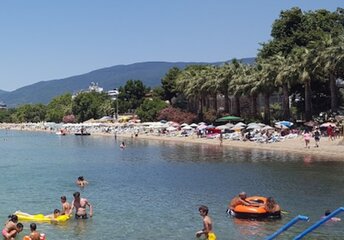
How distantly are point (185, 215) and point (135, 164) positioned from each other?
75.6 ft

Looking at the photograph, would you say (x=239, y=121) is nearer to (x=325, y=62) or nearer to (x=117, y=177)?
(x=325, y=62)

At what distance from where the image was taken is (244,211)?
70.5 ft

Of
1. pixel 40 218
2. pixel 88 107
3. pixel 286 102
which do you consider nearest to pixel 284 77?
pixel 286 102

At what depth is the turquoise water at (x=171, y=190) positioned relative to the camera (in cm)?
2055

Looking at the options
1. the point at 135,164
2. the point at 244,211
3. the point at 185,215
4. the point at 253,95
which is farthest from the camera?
the point at 253,95

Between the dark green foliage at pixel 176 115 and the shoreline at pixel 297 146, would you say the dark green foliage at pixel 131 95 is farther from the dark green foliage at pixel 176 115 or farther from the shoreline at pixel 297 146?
the shoreline at pixel 297 146

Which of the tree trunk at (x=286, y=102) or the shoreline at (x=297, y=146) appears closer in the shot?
the shoreline at (x=297, y=146)

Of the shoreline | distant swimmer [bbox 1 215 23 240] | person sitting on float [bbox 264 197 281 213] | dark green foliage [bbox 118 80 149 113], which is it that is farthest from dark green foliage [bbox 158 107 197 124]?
distant swimmer [bbox 1 215 23 240]

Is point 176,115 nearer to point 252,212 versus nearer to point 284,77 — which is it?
point 284,77

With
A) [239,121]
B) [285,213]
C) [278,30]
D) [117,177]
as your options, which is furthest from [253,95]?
[285,213]

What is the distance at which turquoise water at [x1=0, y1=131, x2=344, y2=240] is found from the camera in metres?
20.5

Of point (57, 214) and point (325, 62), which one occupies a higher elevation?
point (325, 62)

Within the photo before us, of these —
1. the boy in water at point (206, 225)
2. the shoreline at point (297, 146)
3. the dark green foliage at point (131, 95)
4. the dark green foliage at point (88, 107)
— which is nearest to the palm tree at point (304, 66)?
the shoreline at point (297, 146)

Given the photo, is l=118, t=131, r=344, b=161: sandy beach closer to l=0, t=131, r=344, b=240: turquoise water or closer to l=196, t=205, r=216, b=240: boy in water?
l=0, t=131, r=344, b=240: turquoise water
